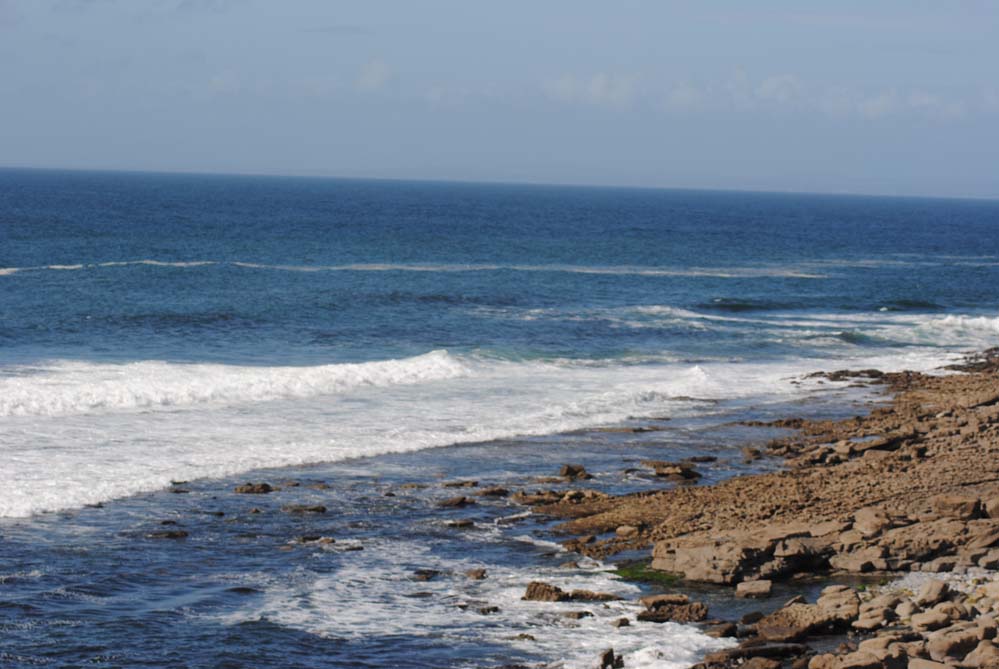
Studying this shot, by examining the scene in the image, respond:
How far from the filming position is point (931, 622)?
14.9 m

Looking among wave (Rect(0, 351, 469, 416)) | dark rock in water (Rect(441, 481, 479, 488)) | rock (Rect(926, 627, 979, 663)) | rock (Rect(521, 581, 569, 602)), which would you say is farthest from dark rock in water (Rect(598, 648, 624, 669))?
wave (Rect(0, 351, 469, 416))

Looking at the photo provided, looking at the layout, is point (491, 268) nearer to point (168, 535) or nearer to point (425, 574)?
point (168, 535)

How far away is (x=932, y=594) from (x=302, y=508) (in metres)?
11.0

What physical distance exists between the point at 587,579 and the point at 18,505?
10.3 metres

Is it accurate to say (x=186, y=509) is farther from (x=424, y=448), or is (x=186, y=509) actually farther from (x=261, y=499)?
(x=424, y=448)

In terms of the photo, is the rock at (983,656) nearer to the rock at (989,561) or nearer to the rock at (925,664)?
the rock at (925,664)

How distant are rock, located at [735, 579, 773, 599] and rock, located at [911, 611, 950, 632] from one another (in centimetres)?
257

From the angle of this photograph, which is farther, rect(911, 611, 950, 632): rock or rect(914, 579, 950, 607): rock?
rect(914, 579, 950, 607): rock

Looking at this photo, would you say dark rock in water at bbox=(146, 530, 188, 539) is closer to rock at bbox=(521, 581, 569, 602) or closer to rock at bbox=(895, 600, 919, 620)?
rock at bbox=(521, 581, 569, 602)

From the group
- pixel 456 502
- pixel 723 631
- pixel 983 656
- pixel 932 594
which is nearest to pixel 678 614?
pixel 723 631

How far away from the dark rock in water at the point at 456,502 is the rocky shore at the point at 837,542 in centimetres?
105

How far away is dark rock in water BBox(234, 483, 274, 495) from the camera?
2283 centimetres

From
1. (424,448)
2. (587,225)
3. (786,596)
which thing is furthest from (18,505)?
(587,225)

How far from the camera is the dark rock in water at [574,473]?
80.8 feet
